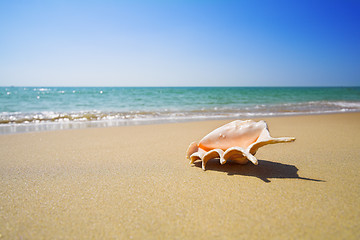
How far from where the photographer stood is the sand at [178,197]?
1.25m

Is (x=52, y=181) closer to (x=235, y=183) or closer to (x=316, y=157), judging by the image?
(x=235, y=183)

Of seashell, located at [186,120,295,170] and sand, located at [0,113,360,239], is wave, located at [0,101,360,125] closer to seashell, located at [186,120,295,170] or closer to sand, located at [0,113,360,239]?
sand, located at [0,113,360,239]

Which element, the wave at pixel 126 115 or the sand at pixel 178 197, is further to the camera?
the wave at pixel 126 115

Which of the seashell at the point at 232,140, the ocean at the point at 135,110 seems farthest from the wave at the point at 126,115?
the seashell at the point at 232,140

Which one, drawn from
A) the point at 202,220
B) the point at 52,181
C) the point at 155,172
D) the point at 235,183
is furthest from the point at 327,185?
the point at 52,181

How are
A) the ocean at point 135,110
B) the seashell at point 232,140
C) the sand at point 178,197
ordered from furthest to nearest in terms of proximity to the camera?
1. the ocean at point 135,110
2. the seashell at point 232,140
3. the sand at point 178,197

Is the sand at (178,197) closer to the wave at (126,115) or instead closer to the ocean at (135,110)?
the ocean at (135,110)

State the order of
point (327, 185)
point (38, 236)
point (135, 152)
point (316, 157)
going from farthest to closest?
point (135, 152) → point (316, 157) → point (327, 185) → point (38, 236)

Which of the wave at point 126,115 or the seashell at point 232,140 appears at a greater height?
the seashell at point 232,140

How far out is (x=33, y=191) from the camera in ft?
5.96

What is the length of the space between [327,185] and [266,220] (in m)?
0.84

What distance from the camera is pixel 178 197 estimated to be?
1659 millimetres

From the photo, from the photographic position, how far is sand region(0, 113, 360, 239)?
125cm

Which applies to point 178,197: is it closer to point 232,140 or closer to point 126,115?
point 232,140
